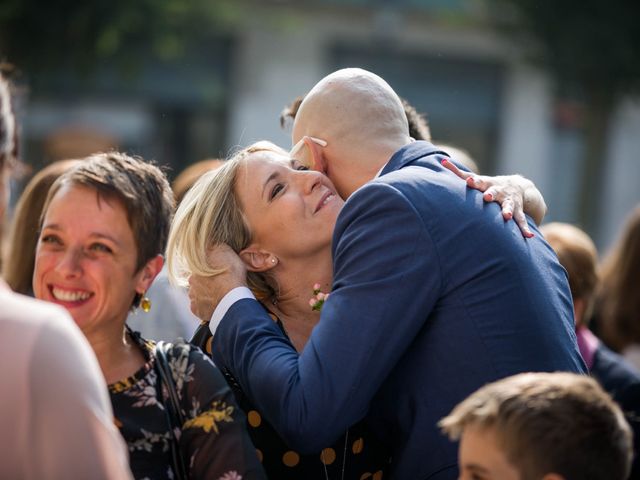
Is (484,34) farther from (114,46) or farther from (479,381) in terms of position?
(479,381)

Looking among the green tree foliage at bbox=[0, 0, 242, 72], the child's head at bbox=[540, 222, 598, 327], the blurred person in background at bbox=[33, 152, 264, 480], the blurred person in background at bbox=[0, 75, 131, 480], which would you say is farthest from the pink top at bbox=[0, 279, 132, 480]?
the green tree foliage at bbox=[0, 0, 242, 72]

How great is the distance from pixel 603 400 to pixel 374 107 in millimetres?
1345

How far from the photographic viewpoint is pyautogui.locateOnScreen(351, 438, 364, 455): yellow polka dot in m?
2.94

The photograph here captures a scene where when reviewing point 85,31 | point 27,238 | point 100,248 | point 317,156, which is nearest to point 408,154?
point 317,156

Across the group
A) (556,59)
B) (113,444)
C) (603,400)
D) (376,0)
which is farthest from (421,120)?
(376,0)

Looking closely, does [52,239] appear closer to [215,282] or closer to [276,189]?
[215,282]

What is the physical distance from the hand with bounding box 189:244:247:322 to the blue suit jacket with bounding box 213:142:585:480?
0.17 metres

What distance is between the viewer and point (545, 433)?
2.07 meters

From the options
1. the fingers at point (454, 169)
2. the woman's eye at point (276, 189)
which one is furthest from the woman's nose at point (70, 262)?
the fingers at point (454, 169)

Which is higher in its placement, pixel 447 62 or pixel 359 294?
pixel 359 294

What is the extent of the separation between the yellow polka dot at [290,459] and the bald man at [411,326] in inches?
A: 10.2

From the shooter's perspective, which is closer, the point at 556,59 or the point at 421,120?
the point at 421,120

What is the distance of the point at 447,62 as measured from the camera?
19109mm

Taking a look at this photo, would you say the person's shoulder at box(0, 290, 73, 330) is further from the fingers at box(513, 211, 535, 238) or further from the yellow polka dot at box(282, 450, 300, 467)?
the fingers at box(513, 211, 535, 238)
